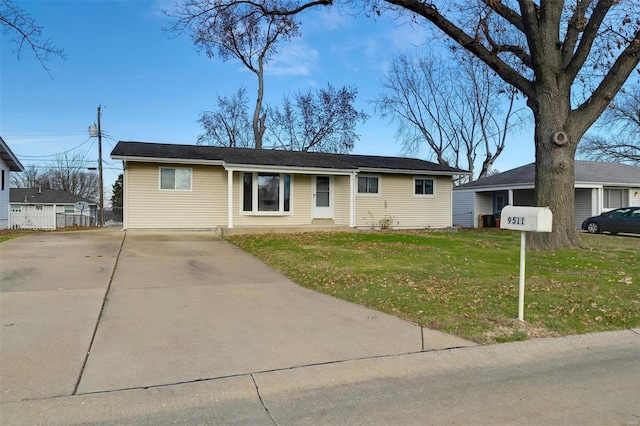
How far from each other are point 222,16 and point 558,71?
36.0ft

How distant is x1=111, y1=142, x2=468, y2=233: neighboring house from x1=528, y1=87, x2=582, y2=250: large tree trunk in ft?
25.6

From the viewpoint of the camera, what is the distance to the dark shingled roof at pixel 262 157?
1648cm

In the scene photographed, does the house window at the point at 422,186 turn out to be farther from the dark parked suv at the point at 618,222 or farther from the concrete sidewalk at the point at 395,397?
the concrete sidewalk at the point at 395,397

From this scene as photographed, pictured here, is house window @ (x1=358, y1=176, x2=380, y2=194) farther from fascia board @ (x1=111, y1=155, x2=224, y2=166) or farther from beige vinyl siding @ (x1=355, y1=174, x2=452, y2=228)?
fascia board @ (x1=111, y1=155, x2=224, y2=166)

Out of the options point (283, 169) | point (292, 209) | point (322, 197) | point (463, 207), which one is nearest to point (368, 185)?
point (322, 197)

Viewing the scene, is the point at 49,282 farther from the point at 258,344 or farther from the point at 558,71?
the point at 558,71

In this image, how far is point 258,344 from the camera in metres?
4.63

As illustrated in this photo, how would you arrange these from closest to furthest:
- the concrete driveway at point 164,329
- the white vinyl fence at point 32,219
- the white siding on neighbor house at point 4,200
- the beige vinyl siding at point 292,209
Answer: the concrete driveway at point 164,329 < the beige vinyl siding at point 292,209 < the white siding on neighbor house at point 4,200 < the white vinyl fence at point 32,219

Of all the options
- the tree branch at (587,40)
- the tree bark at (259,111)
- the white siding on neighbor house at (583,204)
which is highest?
the tree bark at (259,111)

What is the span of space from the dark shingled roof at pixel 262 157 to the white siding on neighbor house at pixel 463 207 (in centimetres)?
893

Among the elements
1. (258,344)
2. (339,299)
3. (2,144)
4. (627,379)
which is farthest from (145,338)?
(2,144)

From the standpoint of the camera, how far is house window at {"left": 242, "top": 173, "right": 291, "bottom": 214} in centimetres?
1761

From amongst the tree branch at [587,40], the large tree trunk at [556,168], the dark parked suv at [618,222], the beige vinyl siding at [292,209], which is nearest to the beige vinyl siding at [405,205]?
the beige vinyl siding at [292,209]

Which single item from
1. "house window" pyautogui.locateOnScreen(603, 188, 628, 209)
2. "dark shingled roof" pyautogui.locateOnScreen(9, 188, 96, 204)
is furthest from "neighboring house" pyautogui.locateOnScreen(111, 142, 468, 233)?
"dark shingled roof" pyautogui.locateOnScreen(9, 188, 96, 204)
